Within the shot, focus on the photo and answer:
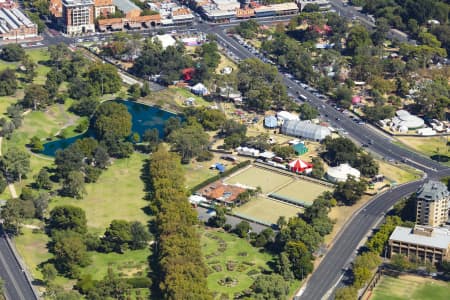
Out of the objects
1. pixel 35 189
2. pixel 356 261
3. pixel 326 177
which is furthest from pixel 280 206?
pixel 35 189

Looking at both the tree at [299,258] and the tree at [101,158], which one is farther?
the tree at [101,158]

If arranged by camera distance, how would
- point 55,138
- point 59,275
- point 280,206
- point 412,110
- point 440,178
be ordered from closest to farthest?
point 59,275 → point 280,206 → point 440,178 → point 55,138 → point 412,110

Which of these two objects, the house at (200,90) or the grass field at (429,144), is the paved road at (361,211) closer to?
the grass field at (429,144)

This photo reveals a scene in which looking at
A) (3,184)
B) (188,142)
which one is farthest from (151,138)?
(3,184)

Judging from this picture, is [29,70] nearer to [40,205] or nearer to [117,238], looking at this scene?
[40,205]

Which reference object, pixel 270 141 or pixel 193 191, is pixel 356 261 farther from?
pixel 270 141

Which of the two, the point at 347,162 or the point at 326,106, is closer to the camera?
the point at 347,162

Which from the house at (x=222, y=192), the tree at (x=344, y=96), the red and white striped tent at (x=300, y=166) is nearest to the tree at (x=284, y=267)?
the house at (x=222, y=192)
